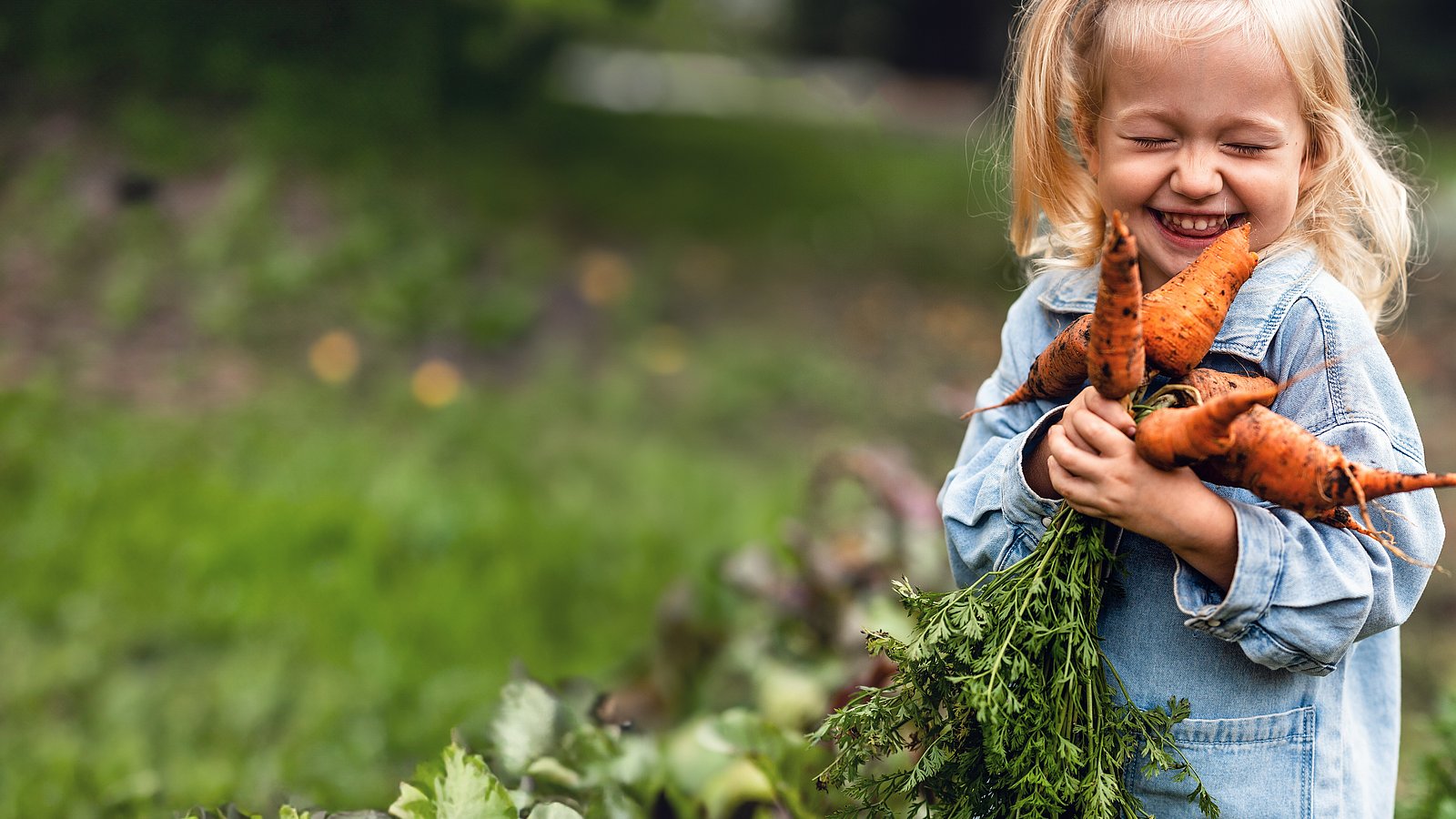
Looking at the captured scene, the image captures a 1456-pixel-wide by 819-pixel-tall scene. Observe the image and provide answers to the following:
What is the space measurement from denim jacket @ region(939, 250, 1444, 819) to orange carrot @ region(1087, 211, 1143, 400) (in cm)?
16

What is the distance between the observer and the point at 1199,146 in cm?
160

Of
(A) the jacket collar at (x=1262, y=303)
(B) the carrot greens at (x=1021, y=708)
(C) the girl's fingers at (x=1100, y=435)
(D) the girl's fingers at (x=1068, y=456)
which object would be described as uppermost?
(A) the jacket collar at (x=1262, y=303)

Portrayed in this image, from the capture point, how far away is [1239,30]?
1562 mm

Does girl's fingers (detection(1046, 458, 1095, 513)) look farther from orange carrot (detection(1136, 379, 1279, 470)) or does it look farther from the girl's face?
the girl's face

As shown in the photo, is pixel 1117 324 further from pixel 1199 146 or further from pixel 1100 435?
pixel 1199 146

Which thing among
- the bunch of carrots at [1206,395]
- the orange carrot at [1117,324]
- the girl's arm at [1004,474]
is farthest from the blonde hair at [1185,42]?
the orange carrot at [1117,324]

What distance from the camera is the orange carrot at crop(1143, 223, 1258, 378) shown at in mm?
1521

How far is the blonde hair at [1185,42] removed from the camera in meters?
1.58

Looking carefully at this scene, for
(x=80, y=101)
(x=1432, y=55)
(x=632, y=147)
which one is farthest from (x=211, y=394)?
(x=1432, y=55)

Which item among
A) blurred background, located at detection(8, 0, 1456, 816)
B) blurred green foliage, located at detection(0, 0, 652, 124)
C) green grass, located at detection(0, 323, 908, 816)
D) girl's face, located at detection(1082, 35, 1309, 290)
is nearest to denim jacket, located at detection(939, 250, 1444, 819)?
girl's face, located at detection(1082, 35, 1309, 290)

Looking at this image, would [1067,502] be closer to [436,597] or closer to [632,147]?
[436,597]

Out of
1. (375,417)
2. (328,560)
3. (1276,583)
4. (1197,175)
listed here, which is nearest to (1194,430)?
(1276,583)

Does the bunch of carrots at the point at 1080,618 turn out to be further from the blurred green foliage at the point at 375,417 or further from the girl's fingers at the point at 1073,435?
the blurred green foliage at the point at 375,417

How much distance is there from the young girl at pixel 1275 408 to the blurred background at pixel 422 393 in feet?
1.42
